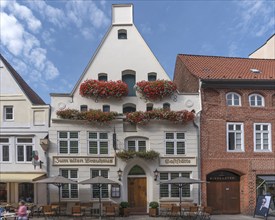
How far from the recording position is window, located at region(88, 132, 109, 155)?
80.7 feet

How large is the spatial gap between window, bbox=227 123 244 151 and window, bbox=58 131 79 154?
10427 millimetres

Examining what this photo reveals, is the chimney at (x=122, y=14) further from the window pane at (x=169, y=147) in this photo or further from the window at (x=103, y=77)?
the window pane at (x=169, y=147)

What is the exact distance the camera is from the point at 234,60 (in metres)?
29.8

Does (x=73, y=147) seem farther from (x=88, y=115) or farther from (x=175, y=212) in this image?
(x=175, y=212)

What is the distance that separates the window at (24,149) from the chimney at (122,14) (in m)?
10.2

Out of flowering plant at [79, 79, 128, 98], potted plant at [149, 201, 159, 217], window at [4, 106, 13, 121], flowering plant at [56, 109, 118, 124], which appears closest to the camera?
potted plant at [149, 201, 159, 217]

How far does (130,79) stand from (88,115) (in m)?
4.24

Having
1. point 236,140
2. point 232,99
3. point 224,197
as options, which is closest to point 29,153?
point 224,197

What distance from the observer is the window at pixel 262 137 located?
25609 millimetres

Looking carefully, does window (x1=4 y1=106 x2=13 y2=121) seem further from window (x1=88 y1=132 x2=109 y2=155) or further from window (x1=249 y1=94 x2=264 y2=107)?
window (x1=249 y1=94 x2=264 y2=107)

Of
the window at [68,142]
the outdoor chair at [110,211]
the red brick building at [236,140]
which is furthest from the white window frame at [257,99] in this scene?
the window at [68,142]

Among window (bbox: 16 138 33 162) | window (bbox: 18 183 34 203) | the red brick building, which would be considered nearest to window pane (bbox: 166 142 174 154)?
the red brick building

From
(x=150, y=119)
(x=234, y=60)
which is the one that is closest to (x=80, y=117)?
(x=150, y=119)

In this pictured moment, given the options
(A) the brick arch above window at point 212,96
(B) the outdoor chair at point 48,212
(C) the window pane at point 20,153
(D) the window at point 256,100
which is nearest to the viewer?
(B) the outdoor chair at point 48,212
